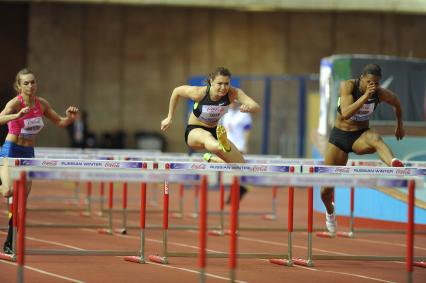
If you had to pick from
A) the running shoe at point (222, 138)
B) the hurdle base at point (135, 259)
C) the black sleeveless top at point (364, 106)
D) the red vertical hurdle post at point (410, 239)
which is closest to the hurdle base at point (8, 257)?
the hurdle base at point (135, 259)

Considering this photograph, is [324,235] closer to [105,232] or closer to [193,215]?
[105,232]

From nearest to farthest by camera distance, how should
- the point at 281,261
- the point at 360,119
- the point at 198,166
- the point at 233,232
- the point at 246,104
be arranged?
the point at 233,232
the point at 198,166
the point at 246,104
the point at 281,261
the point at 360,119

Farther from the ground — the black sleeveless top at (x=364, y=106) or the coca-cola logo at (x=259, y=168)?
the black sleeveless top at (x=364, y=106)

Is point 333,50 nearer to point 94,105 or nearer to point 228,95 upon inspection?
point 94,105

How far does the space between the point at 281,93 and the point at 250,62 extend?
3.33 metres

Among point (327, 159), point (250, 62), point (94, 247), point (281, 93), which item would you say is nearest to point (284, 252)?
point (327, 159)

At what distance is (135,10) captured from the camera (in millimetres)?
34719

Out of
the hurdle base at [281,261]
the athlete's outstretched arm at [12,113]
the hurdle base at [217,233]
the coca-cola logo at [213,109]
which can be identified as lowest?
A: the hurdle base at [281,261]

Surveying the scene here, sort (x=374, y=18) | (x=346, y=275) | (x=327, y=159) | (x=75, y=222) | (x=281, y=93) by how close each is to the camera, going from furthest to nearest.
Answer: (x=374, y=18) < (x=281, y=93) < (x=75, y=222) < (x=327, y=159) < (x=346, y=275)

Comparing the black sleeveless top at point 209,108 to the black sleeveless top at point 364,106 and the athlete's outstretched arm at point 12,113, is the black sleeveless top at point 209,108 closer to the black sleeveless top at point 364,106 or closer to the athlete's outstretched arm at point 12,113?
the black sleeveless top at point 364,106

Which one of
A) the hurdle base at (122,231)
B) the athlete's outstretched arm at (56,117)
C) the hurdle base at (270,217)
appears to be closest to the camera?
the athlete's outstretched arm at (56,117)

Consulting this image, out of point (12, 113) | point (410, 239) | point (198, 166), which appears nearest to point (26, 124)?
point (12, 113)

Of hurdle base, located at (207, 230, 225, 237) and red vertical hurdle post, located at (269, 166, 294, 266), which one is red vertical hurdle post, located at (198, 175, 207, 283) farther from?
hurdle base, located at (207, 230, 225, 237)

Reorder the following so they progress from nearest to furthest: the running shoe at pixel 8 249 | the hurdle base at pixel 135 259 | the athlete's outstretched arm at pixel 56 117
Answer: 1. the hurdle base at pixel 135 259
2. the running shoe at pixel 8 249
3. the athlete's outstretched arm at pixel 56 117
